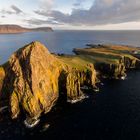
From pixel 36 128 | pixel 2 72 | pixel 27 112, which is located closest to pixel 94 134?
pixel 36 128

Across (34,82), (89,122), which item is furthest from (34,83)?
(89,122)

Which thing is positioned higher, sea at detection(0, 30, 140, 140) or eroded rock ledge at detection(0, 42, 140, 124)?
eroded rock ledge at detection(0, 42, 140, 124)

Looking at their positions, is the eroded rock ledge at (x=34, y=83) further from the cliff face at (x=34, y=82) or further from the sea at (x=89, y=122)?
the sea at (x=89, y=122)

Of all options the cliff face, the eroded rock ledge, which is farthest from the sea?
the cliff face

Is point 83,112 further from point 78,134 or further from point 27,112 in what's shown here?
point 27,112

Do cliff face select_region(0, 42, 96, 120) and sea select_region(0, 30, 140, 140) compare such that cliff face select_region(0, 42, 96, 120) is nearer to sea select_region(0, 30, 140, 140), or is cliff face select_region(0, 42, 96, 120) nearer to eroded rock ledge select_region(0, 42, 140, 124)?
eroded rock ledge select_region(0, 42, 140, 124)

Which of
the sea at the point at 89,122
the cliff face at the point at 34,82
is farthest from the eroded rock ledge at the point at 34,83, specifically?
the sea at the point at 89,122

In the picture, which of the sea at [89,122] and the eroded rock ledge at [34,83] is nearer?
the sea at [89,122]

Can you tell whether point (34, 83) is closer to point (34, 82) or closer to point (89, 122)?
point (34, 82)
